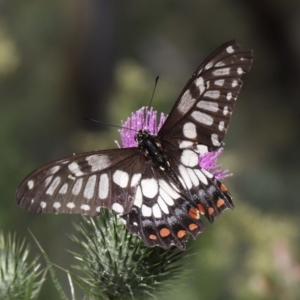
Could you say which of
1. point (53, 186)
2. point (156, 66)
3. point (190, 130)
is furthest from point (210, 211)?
point (156, 66)

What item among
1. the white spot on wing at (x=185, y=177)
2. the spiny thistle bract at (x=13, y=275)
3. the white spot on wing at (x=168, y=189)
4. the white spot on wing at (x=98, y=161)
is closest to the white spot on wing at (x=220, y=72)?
the white spot on wing at (x=185, y=177)

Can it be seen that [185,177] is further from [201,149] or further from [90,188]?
[90,188]

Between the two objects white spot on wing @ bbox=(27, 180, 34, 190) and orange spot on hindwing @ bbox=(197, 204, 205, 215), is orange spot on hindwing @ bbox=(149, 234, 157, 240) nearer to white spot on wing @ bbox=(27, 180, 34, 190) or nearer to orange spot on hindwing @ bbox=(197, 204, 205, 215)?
orange spot on hindwing @ bbox=(197, 204, 205, 215)

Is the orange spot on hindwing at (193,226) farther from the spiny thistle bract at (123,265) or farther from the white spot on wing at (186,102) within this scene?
the white spot on wing at (186,102)

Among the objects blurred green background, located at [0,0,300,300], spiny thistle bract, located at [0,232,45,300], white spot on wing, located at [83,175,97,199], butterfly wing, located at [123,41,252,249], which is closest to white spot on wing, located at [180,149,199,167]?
butterfly wing, located at [123,41,252,249]

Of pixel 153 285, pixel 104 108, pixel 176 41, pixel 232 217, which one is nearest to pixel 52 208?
pixel 153 285

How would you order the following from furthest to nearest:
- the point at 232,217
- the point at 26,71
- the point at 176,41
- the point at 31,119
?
1. the point at 176,41
2. the point at 26,71
3. the point at 31,119
4. the point at 232,217

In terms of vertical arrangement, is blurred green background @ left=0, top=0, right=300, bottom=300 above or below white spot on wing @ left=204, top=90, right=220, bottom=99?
above

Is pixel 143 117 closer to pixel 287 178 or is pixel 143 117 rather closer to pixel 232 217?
pixel 232 217
